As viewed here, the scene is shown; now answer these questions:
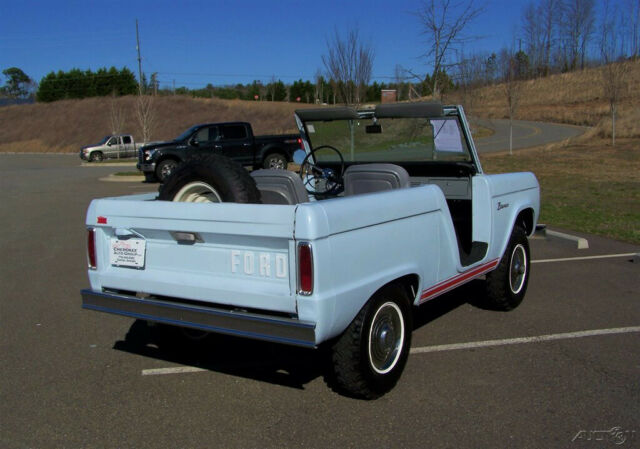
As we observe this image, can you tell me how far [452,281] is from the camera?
4.68m

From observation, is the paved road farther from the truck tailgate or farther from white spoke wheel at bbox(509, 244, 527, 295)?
the truck tailgate

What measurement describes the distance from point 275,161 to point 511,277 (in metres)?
15.9

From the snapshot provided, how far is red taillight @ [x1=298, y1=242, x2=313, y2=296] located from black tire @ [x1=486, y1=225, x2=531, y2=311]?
8.87 ft

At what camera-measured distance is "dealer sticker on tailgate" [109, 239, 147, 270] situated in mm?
4074

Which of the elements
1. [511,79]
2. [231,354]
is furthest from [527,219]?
[511,79]

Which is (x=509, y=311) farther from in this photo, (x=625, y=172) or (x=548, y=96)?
(x=548, y=96)

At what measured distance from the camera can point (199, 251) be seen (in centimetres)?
384

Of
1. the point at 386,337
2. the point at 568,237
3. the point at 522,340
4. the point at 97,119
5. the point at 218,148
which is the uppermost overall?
the point at 97,119

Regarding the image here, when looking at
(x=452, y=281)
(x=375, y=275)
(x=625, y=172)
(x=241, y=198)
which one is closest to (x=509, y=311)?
(x=452, y=281)

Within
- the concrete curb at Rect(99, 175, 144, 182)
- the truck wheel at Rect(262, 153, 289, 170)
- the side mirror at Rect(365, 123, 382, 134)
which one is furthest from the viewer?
the concrete curb at Rect(99, 175, 144, 182)

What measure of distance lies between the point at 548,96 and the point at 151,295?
229ft

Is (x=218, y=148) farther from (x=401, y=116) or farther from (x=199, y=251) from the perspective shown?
(x=199, y=251)

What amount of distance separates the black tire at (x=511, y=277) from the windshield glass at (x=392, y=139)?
943mm

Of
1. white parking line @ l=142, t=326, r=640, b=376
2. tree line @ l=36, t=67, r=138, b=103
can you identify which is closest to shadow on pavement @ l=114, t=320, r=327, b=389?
white parking line @ l=142, t=326, r=640, b=376
